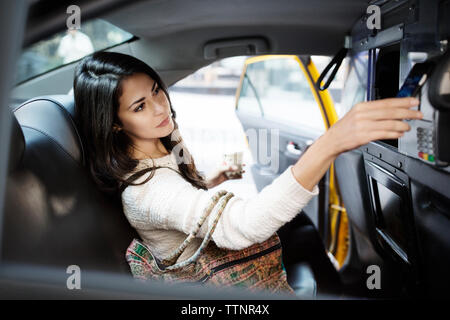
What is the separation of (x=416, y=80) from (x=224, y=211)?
490 mm

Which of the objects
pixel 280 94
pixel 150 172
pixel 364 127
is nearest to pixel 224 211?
pixel 150 172

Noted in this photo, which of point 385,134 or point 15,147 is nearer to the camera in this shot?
point 385,134

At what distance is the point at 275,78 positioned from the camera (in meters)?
2.40

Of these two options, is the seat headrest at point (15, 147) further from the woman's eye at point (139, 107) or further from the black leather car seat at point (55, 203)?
the woman's eye at point (139, 107)

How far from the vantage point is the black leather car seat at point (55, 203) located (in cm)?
86

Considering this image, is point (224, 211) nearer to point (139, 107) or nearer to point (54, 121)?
point (139, 107)

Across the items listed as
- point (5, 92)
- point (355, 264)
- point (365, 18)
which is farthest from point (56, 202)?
point (355, 264)

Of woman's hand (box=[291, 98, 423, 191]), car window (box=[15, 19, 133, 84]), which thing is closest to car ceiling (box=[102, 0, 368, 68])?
car window (box=[15, 19, 133, 84])

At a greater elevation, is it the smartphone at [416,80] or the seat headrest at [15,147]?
the smartphone at [416,80]

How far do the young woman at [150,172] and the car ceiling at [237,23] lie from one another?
183 millimetres

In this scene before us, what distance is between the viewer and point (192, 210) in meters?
0.99

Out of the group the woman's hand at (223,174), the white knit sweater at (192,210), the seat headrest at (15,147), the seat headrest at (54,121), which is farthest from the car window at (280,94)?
the seat headrest at (15,147)
